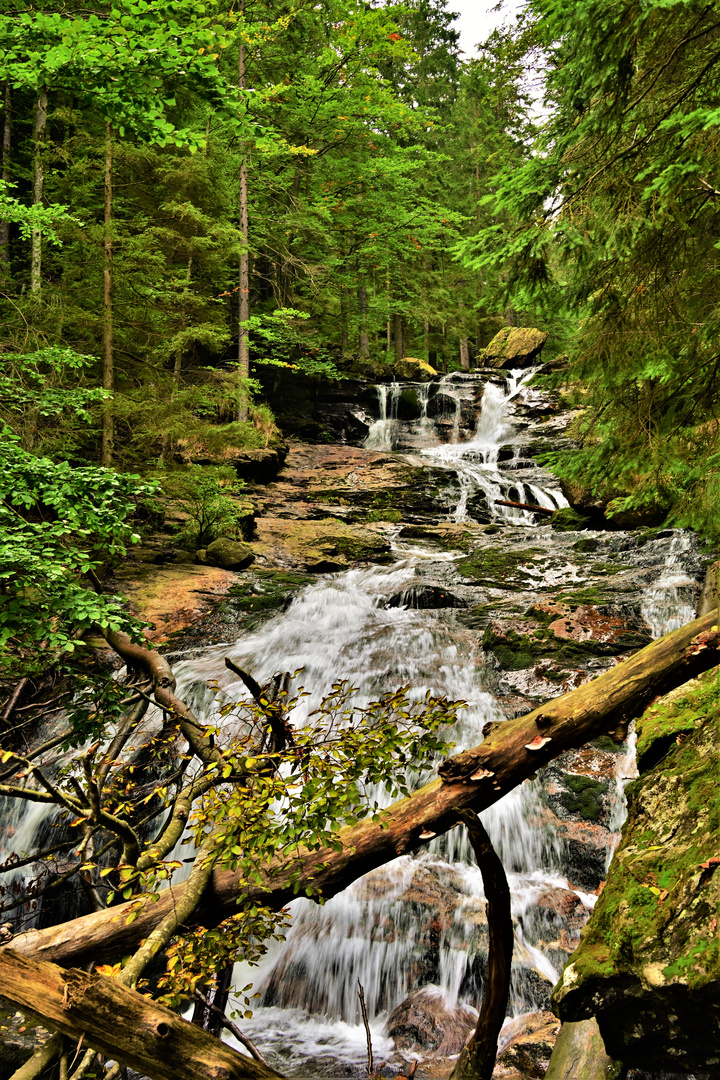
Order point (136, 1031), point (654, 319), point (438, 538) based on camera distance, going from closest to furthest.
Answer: point (136, 1031)
point (654, 319)
point (438, 538)

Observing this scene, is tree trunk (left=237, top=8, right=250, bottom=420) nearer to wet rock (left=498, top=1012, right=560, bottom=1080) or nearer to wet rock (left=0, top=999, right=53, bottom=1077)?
wet rock (left=0, top=999, right=53, bottom=1077)

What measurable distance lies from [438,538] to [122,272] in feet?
28.9

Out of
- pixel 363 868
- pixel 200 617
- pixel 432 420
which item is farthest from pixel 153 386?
pixel 432 420

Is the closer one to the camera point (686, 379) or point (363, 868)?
point (363, 868)

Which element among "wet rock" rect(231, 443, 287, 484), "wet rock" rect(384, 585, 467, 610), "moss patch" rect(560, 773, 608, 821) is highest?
"wet rock" rect(231, 443, 287, 484)

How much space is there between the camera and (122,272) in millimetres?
9445

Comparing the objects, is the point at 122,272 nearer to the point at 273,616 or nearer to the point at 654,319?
the point at 273,616

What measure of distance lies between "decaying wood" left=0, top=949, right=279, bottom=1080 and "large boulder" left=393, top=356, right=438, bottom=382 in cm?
2470

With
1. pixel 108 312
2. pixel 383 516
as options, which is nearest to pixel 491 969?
pixel 108 312

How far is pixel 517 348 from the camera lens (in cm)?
2647

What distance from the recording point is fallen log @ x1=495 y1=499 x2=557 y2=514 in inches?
573

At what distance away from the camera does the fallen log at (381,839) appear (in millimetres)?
2889

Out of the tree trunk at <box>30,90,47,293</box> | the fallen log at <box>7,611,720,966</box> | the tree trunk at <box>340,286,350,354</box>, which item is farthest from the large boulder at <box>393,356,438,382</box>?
the fallen log at <box>7,611,720,966</box>

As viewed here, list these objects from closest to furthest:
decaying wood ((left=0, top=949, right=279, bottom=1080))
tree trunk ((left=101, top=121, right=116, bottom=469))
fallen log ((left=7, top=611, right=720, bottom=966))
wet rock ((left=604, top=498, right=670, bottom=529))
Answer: decaying wood ((left=0, top=949, right=279, bottom=1080)), fallen log ((left=7, top=611, right=720, bottom=966)), tree trunk ((left=101, top=121, right=116, bottom=469)), wet rock ((left=604, top=498, right=670, bottom=529))
